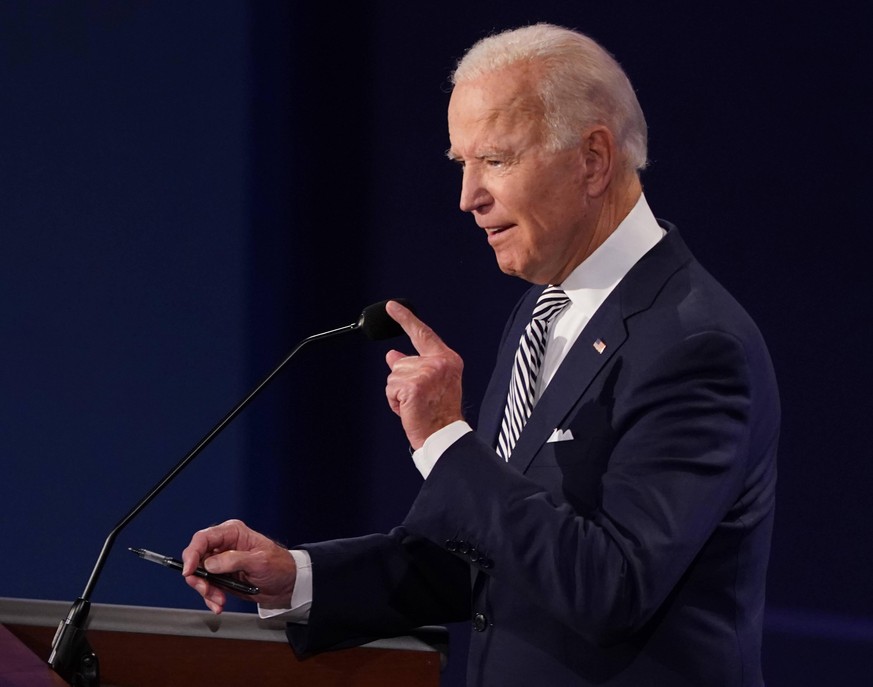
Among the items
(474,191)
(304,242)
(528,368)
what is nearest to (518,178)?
(474,191)

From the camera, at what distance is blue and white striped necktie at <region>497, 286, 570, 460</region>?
5.67ft

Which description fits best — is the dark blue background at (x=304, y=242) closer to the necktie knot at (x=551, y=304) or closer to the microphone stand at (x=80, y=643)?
the necktie knot at (x=551, y=304)

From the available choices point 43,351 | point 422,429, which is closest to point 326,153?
point 43,351

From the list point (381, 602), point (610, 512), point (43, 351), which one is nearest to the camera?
point (610, 512)

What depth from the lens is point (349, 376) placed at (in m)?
3.28

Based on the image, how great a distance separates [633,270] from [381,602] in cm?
57

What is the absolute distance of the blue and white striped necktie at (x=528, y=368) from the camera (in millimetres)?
1728

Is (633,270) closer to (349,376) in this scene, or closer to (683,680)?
(683,680)

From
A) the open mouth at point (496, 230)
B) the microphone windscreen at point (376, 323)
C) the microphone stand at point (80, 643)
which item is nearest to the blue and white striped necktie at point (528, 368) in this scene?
the open mouth at point (496, 230)

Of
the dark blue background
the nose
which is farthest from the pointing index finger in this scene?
the dark blue background

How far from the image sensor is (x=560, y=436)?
1.58 m

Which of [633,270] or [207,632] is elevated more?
[633,270]

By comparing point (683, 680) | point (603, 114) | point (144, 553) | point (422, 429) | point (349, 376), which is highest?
point (603, 114)

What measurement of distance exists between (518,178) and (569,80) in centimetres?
14
